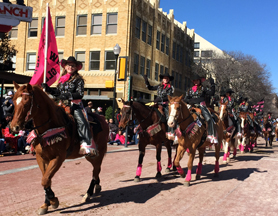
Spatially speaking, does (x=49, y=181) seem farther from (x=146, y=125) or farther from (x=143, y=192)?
(x=146, y=125)

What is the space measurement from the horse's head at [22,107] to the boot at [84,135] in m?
1.24

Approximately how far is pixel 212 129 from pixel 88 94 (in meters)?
22.1

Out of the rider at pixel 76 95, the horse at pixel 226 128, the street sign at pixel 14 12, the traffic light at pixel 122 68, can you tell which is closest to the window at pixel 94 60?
the traffic light at pixel 122 68

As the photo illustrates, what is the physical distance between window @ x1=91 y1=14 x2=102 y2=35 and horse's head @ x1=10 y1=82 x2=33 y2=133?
26.1 meters

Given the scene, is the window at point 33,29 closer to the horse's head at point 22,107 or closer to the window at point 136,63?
the window at point 136,63

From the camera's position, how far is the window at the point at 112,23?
29500 millimetres

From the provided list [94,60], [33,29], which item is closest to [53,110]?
[94,60]

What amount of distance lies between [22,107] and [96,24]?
26610 mm

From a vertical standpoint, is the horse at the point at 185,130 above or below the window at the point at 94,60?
below

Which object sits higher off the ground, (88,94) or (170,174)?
(88,94)

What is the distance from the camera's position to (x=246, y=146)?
17.6 metres

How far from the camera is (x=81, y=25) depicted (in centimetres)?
3034

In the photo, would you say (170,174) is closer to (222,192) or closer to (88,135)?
(222,192)

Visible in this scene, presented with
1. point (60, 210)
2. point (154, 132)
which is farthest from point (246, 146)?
point (60, 210)
